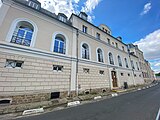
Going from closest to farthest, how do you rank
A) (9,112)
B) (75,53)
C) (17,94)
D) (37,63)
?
(9,112) < (17,94) < (37,63) < (75,53)

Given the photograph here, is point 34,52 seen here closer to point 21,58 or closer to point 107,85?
point 21,58

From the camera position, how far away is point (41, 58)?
23.1ft

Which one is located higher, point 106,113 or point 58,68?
point 58,68

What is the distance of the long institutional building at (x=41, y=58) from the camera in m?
5.70

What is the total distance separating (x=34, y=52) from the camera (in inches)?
265

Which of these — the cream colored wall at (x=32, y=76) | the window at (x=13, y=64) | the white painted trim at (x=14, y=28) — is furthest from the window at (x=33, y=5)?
the window at (x=13, y=64)

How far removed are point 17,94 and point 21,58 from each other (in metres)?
2.60

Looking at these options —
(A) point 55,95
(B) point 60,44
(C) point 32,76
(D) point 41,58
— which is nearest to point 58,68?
(D) point 41,58

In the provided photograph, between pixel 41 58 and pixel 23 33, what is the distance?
9.16ft

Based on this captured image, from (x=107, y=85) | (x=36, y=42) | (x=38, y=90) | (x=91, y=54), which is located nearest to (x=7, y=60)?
(x=36, y=42)

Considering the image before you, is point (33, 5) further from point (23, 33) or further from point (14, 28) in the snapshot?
point (14, 28)

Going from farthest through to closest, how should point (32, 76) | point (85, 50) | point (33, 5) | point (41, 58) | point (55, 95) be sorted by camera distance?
1. point (85, 50)
2. point (33, 5)
3. point (55, 95)
4. point (41, 58)
5. point (32, 76)

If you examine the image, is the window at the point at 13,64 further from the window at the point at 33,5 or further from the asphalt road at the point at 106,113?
the window at the point at 33,5

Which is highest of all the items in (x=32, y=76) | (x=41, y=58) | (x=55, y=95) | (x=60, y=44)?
(x=60, y=44)
